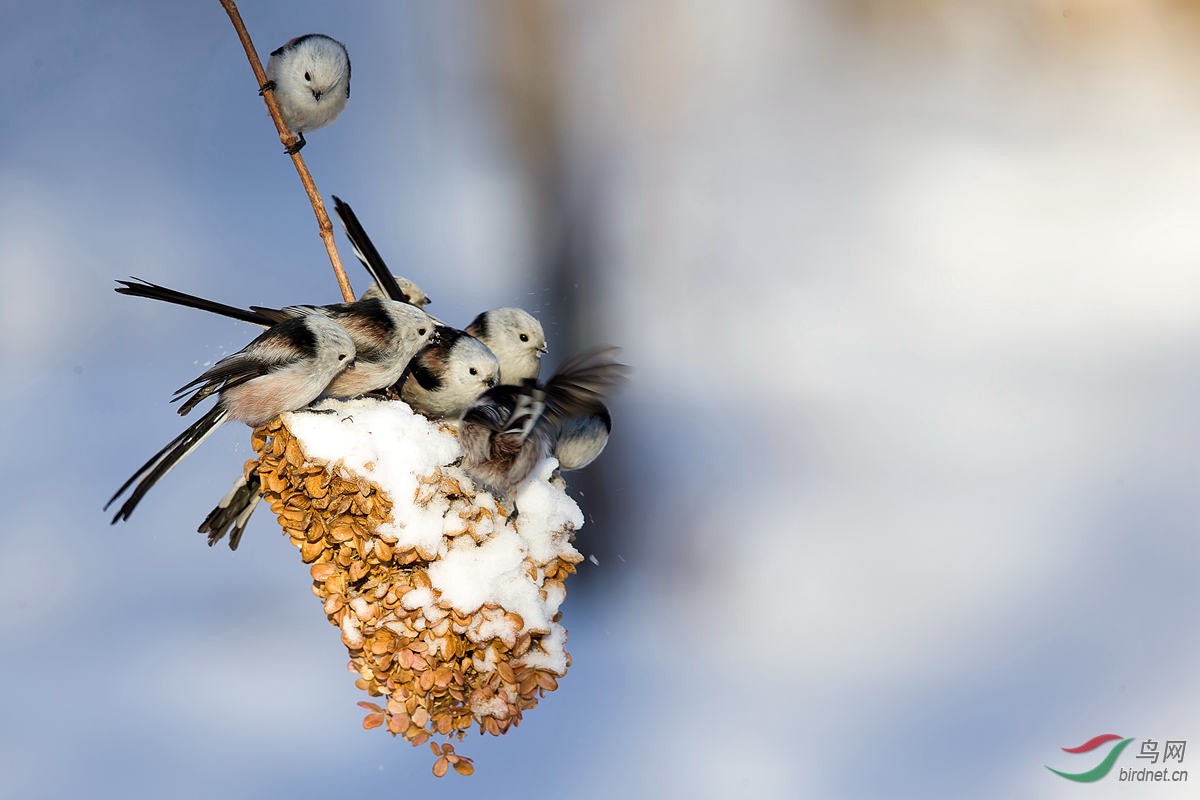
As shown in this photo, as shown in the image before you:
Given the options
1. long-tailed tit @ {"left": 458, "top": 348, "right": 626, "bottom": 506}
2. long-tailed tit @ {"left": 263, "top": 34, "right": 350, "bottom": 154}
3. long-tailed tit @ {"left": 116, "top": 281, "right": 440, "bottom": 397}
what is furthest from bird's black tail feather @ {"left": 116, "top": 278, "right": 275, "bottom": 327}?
long-tailed tit @ {"left": 263, "top": 34, "right": 350, "bottom": 154}

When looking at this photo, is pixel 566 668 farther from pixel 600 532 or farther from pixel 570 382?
pixel 600 532

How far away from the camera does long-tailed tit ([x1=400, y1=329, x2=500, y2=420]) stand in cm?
119

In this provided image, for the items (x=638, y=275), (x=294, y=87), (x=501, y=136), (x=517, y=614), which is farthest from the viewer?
(x=638, y=275)

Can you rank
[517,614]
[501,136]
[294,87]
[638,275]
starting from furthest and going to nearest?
[638,275] < [501,136] < [294,87] < [517,614]

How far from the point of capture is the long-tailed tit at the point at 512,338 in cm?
139

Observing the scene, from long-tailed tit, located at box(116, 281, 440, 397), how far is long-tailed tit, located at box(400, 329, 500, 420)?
0.03 metres

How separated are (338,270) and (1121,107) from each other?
174cm

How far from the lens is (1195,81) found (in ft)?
A: 6.39

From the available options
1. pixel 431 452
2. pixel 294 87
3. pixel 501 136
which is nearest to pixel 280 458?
pixel 431 452

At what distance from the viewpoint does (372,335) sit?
1149 mm

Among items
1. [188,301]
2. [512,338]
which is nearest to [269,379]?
[188,301]

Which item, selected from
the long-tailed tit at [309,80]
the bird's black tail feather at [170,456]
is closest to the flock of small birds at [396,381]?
the bird's black tail feather at [170,456]

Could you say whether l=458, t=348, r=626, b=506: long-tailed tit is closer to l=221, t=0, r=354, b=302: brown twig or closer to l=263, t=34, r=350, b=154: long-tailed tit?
l=221, t=0, r=354, b=302: brown twig

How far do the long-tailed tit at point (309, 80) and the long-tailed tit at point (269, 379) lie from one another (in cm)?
58
